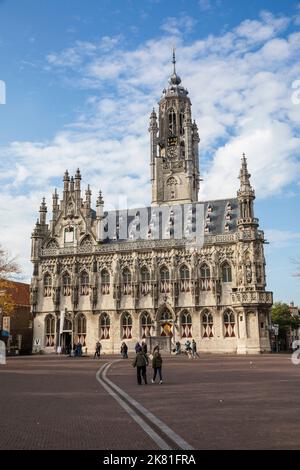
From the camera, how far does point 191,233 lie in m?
60.1

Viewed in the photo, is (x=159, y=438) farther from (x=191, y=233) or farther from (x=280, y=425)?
(x=191, y=233)

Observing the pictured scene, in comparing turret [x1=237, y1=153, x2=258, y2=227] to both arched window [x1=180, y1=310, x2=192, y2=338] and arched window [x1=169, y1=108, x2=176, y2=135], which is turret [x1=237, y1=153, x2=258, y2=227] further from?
arched window [x1=169, y1=108, x2=176, y2=135]

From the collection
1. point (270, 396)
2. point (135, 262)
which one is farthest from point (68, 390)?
Result: point (135, 262)

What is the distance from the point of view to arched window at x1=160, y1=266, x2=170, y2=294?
5881cm

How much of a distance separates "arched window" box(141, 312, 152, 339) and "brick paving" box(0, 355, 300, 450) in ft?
121

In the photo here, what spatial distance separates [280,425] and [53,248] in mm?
56595

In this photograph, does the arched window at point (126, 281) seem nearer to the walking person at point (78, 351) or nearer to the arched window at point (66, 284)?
the arched window at point (66, 284)

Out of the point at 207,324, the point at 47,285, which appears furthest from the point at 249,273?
the point at 47,285

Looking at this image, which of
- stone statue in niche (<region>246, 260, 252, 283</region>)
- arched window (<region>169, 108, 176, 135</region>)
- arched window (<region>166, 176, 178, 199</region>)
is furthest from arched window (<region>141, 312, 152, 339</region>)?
arched window (<region>169, 108, 176, 135</region>)

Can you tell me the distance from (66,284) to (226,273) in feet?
70.0

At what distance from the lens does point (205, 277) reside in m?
57.7

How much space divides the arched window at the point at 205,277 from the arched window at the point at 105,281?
40.5ft

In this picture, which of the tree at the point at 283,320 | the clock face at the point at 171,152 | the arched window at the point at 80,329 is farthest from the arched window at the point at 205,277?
the tree at the point at 283,320

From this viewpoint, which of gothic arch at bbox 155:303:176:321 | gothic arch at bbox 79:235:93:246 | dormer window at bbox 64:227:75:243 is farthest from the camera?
dormer window at bbox 64:227:75:243
